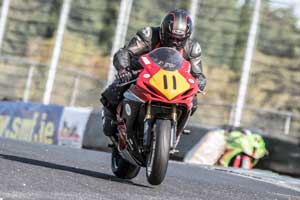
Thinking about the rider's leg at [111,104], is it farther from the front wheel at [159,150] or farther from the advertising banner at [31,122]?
the advertising banner at [31,122]

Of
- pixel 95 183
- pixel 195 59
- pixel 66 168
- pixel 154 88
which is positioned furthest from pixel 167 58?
pixel 66 168

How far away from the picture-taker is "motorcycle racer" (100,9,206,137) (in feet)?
26.2

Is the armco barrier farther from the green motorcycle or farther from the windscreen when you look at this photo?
the windscreen

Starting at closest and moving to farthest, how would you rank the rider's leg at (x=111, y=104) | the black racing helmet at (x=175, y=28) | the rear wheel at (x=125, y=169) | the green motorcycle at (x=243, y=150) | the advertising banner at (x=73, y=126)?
the black racing helmet at (x=175, y=28), the rider's leg at (x=111, y=104), the rear wheel at (x=125, y=169), the green motorcycle at (x=243, y=150), the advertising banner at (x=73, y=126)

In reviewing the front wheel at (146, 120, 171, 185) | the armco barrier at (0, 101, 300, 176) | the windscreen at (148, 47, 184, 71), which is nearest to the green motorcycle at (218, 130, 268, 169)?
the armco barrier at (0, 101, 300, 176)

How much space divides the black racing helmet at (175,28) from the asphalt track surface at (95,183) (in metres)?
1.30

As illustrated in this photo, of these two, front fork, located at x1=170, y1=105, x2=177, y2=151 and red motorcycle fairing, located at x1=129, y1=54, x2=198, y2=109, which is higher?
red motorcycle fairing, located at x1=129, y1=54, x2=198, y2=109

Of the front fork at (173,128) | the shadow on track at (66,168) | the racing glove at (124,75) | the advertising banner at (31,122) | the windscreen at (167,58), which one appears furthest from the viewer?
the advertising banner at (31,122)

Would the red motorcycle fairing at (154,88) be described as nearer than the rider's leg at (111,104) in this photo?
Yes

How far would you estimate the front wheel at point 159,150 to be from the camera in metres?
7.26

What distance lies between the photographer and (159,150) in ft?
23.8

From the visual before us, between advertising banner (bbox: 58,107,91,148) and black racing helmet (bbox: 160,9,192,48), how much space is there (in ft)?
29.2

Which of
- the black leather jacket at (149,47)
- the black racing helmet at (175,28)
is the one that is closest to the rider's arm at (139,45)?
the black leather jacket at (149,47)

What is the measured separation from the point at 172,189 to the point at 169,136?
25.7 inches
